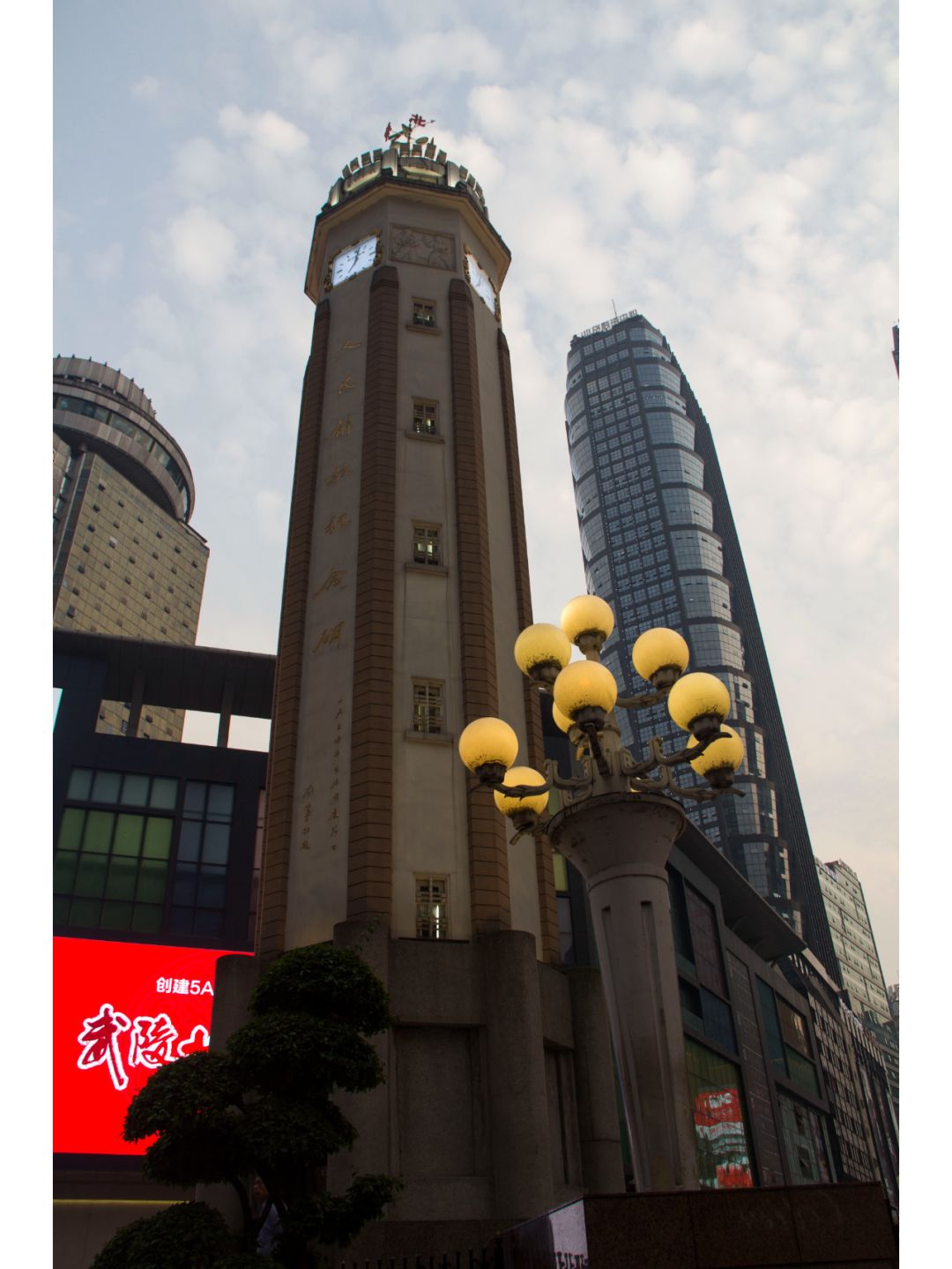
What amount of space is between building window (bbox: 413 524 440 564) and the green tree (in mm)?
17280

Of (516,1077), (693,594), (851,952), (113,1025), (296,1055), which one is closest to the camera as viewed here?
(296,1055)

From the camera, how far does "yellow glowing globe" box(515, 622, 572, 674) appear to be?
1331cm

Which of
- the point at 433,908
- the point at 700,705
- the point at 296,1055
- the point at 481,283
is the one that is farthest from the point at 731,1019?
the point at 700,705

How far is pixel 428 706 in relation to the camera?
2838cm

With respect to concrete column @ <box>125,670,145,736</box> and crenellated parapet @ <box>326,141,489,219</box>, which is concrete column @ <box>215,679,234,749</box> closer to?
concrete column @ <box>125,670,145,736</box>

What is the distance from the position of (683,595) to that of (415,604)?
147599 millimetres

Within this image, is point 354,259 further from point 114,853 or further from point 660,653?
point 660,653

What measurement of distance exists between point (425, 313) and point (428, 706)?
16.3 metres

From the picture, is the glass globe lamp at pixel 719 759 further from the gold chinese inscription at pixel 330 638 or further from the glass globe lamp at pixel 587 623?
the gold chinese inscription at pixel 330 638

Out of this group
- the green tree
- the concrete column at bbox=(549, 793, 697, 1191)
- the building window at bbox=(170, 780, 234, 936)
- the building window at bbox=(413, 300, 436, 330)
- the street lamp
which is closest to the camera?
the concrete column at bbox=(549, 793, 697, 1191)

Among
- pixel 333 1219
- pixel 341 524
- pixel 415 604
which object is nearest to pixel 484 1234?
pixel 333 1219

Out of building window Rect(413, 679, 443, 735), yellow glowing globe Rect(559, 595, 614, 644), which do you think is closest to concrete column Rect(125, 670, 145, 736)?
building window Rect(413, 679, 443, 735)

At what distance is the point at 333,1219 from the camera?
13.9 m

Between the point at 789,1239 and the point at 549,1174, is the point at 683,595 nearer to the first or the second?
the point at 549,1174
